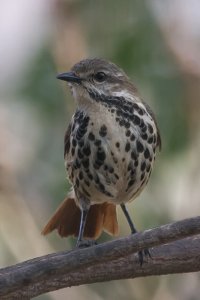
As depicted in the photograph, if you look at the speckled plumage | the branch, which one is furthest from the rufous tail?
the branch

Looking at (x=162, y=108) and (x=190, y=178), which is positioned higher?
(x=162, y=108)

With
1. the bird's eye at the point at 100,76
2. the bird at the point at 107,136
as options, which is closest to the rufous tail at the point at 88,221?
the bird at the point at 107,136

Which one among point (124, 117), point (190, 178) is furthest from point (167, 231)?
point (190, 178)

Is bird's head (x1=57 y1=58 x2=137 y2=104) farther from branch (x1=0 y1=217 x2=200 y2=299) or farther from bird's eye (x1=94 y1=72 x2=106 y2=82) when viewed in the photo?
branch (x1=0 y1=217 x2=200 y2=299)

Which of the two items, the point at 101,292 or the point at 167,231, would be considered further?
the point at 101,292

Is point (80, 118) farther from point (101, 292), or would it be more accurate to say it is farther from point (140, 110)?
point (101, 292)

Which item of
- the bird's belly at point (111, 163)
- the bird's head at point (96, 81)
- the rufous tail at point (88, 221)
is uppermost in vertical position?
the bird's head at point (96, 81)

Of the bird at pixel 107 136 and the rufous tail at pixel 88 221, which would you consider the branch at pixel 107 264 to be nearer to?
the bird at pixel 107 136
